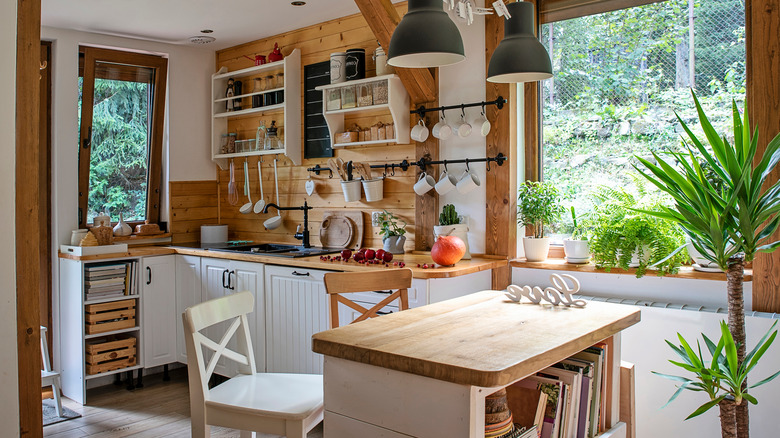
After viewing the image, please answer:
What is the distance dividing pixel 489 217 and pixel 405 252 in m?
0.57

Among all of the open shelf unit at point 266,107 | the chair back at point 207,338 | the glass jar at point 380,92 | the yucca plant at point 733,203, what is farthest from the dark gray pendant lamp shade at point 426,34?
the open shelf unit at point 266,107

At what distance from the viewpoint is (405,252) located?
3.79 m

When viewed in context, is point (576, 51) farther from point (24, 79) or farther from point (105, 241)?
point (105, 241)

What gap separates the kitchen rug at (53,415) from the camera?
12.0 feet

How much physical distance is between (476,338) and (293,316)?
2.02 metres

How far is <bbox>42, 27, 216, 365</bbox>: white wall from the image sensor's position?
429cm

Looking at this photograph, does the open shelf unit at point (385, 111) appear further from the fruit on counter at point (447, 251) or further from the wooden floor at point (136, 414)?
the wooden floor at point (136, 414)

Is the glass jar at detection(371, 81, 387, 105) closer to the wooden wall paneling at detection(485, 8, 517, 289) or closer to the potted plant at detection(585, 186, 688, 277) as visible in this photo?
the wooden wall paneling at detection(485, 8, 517, 289)

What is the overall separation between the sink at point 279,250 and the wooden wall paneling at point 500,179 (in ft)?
3.38

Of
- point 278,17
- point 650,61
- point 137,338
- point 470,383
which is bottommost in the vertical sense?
point 137,338

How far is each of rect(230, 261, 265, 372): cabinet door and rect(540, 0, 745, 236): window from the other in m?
1.78

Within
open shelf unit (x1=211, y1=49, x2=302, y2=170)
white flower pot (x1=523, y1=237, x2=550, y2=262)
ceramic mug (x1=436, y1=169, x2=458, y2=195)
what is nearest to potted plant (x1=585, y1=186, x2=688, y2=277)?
white flower pot (x1=523, y1=237, x2=550, y2=262)

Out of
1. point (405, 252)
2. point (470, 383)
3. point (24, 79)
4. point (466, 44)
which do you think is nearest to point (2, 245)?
point (24, 79)

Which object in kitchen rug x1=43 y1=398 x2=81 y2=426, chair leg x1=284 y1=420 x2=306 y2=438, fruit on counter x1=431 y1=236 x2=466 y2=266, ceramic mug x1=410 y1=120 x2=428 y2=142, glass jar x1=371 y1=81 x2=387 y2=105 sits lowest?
kitchen rug x1=43 y1=398 x2=81 y2=426
